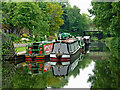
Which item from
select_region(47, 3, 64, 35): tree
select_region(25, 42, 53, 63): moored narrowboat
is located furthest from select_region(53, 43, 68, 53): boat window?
select_region(47, 3, 64, 35): tree

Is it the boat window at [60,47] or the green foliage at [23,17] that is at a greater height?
the green foliage at [23,17]

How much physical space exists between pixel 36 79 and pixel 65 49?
26.0ft

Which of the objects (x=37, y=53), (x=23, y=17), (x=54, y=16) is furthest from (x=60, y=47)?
(x=54, y=16)

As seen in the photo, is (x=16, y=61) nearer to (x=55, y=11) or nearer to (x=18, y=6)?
(x=18, y=6)

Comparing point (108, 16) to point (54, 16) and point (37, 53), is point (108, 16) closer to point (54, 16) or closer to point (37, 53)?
point (37, 53)

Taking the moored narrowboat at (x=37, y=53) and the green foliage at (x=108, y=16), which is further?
the green foliage at (x=108, y=16)

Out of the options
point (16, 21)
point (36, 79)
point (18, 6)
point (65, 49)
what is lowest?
point (36, 79)

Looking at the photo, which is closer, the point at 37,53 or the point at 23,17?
the point at 37,53

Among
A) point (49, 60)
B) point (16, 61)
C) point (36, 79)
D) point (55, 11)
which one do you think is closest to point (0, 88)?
point (36, 79)

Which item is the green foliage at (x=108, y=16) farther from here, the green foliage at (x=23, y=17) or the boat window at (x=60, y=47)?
the green foliage at (x=23, y=17)

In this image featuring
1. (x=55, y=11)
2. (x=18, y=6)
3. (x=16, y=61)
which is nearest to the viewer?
(x=16, y=61)

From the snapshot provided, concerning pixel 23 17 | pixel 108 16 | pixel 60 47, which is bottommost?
pixel 60 47

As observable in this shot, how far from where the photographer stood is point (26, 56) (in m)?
20.5

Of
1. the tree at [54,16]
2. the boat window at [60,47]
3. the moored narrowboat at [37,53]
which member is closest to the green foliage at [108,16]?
the boat window at [60,47]
